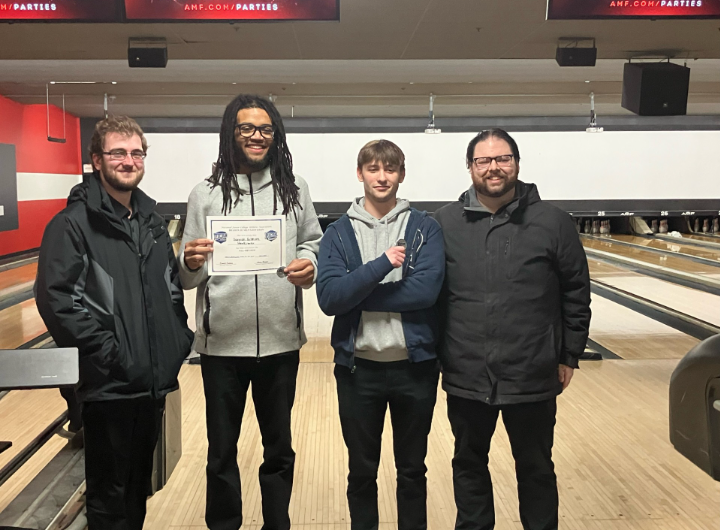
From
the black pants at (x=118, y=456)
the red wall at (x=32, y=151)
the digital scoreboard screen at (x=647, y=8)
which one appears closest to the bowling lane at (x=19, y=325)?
the black pants at (x=118, y=456)

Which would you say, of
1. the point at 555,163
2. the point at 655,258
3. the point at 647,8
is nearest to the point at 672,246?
the point at 655,258

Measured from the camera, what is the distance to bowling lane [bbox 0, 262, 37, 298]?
5.84 m

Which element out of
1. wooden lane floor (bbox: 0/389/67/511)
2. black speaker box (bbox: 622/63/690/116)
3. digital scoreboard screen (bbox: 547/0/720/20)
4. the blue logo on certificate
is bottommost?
wooden lane floor (bbox: 0/389/67/511)

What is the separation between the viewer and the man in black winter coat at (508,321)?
1.60 m

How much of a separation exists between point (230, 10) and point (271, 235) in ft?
5.88

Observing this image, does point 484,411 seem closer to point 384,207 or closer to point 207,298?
point 384,207

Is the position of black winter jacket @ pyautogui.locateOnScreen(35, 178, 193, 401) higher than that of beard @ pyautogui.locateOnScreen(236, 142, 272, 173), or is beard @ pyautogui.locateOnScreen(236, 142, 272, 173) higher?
beard @ pyautogui.locateOnScreen(236, 142, 272, 173)

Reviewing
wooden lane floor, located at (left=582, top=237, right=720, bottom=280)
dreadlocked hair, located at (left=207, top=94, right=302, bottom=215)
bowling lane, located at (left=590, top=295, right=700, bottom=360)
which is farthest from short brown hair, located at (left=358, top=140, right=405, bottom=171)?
wooden lane floor, located at (left=582, top=237, right=720, bottom=280)

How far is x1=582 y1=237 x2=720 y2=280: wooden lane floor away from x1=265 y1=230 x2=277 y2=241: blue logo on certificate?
5.77m

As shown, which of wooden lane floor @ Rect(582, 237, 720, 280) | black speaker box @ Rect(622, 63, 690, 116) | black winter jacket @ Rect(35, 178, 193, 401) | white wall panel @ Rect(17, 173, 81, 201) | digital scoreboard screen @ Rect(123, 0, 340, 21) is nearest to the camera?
black winter jacket @ Rect(35, 178, 193, 401)

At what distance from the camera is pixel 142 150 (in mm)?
1537

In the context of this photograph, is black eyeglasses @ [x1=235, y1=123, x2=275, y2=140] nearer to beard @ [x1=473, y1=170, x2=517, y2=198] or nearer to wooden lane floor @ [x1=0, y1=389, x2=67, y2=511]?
beard @ [x1=473, y1=170, x2=517, y2=198]

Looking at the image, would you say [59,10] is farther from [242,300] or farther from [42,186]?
[42,186]

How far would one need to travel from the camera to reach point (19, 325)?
14.6ft
